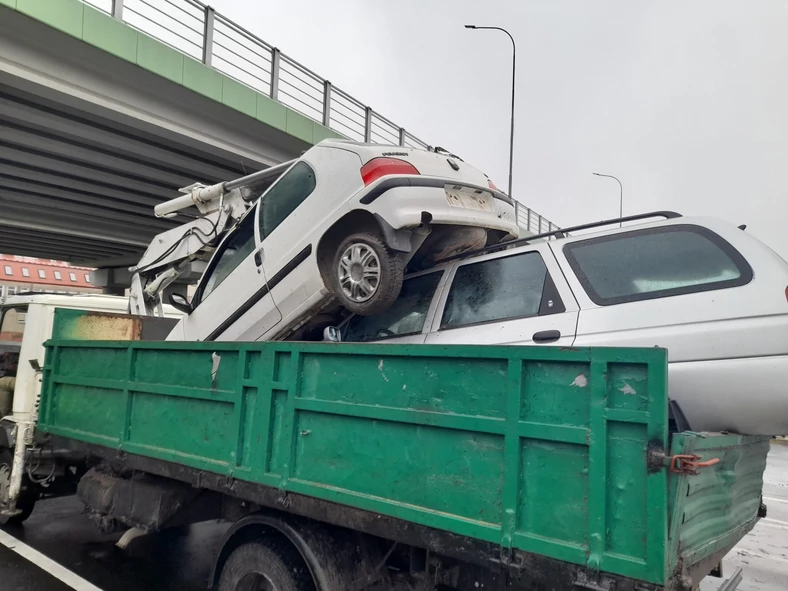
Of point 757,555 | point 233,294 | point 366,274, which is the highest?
point 366,274

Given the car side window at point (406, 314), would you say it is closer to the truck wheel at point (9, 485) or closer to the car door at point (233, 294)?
the car door at point (233, 294)

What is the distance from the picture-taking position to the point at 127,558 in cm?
566

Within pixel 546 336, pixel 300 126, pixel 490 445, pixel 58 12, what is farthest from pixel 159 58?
pixel 490 445

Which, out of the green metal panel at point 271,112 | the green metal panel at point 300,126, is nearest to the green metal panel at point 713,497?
the green metal panel at point 271,112

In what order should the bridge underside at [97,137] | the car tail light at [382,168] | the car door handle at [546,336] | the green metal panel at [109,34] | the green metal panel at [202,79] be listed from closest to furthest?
the car door handle at [546,336] → the car tail light at [382,168] → the green metal panel at [109,34] → the bridge underside at [97,137] → the green metal panel at [202,79]

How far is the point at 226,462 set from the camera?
359 centimetres

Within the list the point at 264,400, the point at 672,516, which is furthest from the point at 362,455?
the point at 672,516

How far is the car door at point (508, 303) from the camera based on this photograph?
11.9 feet

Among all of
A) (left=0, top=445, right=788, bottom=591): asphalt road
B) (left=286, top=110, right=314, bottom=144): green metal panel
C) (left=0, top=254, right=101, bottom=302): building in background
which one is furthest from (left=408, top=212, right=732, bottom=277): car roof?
(left=0, top=254, right=101, bottom=302): building in background

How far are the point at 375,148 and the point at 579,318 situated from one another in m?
1.95

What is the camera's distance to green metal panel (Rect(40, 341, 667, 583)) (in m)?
2.15

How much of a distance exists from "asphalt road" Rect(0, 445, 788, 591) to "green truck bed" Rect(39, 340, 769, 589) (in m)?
1.85

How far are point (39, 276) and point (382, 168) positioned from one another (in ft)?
121

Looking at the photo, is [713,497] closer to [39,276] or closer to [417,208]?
[417,208]
